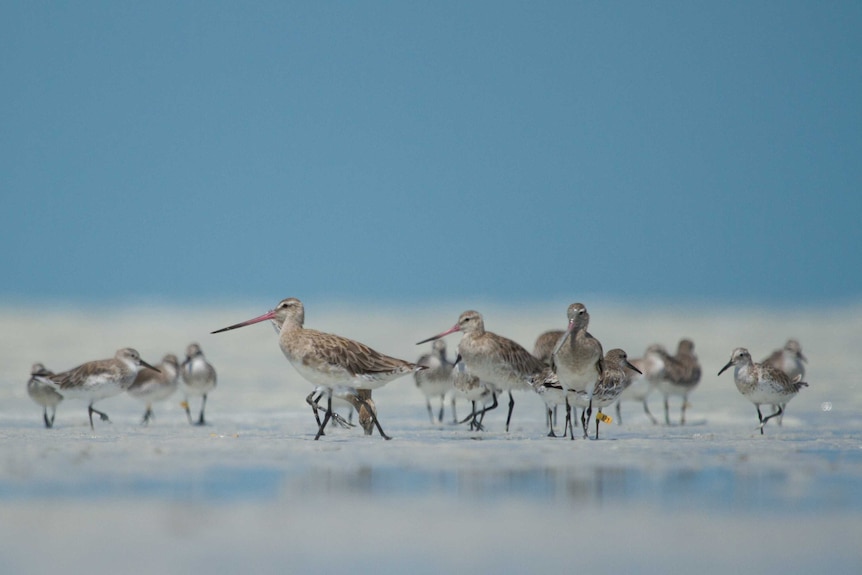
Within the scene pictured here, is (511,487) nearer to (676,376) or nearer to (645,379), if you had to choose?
(645,379)

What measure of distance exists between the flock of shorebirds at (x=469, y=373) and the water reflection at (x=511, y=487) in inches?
86.5

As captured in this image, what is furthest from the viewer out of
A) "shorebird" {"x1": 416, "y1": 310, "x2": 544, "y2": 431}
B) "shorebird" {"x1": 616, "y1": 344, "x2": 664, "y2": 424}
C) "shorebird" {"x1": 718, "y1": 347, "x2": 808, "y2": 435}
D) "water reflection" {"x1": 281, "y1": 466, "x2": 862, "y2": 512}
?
"shorebird" {"x1": 616, "y1": 344, "x2": 664, "y2": 424}

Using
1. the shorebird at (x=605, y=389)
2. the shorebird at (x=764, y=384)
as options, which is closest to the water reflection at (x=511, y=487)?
the shorebird at (x=605, y=389)

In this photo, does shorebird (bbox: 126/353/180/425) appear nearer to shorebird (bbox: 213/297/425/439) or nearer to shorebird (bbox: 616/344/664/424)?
shorebird (bbox: 213/297/425/439)

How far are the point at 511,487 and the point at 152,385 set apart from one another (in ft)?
22.2

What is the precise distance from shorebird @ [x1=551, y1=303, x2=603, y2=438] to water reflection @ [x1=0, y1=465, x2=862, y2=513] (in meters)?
2.25

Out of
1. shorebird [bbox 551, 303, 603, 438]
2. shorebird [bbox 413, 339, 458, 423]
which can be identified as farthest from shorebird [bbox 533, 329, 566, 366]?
shorebird [bbox 551, 303, 603, 438]

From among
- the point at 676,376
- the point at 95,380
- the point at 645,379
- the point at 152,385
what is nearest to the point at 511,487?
the point at 95,380

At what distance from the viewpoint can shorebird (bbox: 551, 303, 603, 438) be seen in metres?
9.70

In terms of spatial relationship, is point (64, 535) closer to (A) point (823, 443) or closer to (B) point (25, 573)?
(B) point (25, 573)

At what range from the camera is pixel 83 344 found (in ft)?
73.2

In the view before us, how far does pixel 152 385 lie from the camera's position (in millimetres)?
12445

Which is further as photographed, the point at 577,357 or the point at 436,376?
the point at 436,376

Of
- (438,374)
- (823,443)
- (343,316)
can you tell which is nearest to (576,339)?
(823,443)
